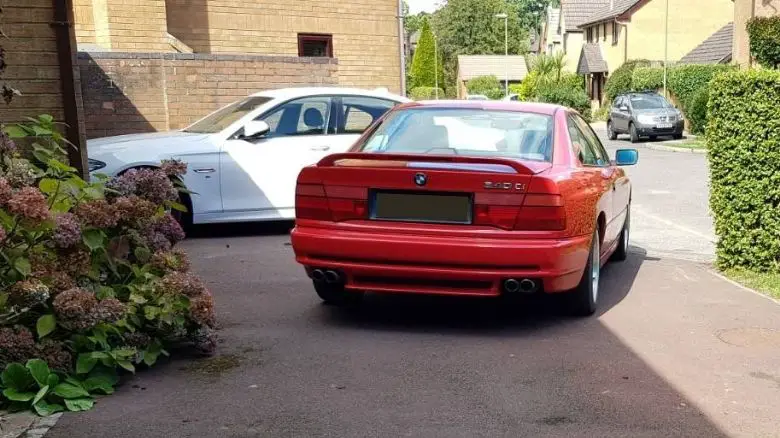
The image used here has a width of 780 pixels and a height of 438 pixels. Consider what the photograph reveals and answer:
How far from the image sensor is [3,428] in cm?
→ 387

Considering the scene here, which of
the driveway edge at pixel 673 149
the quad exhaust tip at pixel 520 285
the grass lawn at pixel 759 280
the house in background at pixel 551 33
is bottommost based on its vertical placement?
the driveway edge at pixel 673 149

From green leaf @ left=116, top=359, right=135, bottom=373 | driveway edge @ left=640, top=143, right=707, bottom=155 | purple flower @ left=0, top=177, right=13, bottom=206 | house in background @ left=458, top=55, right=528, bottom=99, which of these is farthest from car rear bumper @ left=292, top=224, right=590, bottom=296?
house in background @ left=458, top=55, right=528, bottom=99

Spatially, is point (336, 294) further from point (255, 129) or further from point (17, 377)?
point (255, 129)

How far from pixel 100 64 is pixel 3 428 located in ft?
33.9

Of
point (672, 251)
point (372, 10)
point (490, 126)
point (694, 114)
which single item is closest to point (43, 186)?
point (490, 126)

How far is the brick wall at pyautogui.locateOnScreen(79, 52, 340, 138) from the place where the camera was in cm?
1334

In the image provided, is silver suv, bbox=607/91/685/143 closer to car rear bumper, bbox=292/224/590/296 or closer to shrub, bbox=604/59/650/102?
shrub, bbox=604/59/650/102

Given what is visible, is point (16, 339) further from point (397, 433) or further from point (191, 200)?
point (191, 200)

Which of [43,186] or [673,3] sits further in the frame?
[673,3]

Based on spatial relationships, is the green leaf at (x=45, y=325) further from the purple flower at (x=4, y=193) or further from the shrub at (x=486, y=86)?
the shrub at (x=486, y=86)

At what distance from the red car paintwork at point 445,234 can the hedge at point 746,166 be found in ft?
7.25

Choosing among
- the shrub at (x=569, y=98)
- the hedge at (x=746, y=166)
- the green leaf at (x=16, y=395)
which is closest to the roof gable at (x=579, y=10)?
the shrub at (x=569, y=98)

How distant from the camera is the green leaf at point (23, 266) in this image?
4188 millimetres

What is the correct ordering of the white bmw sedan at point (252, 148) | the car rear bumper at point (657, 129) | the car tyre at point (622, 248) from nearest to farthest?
the car tyre at point (622, 248), the white bmw sedan at point (252, 148), the car rear bumper at point (657, 129)
